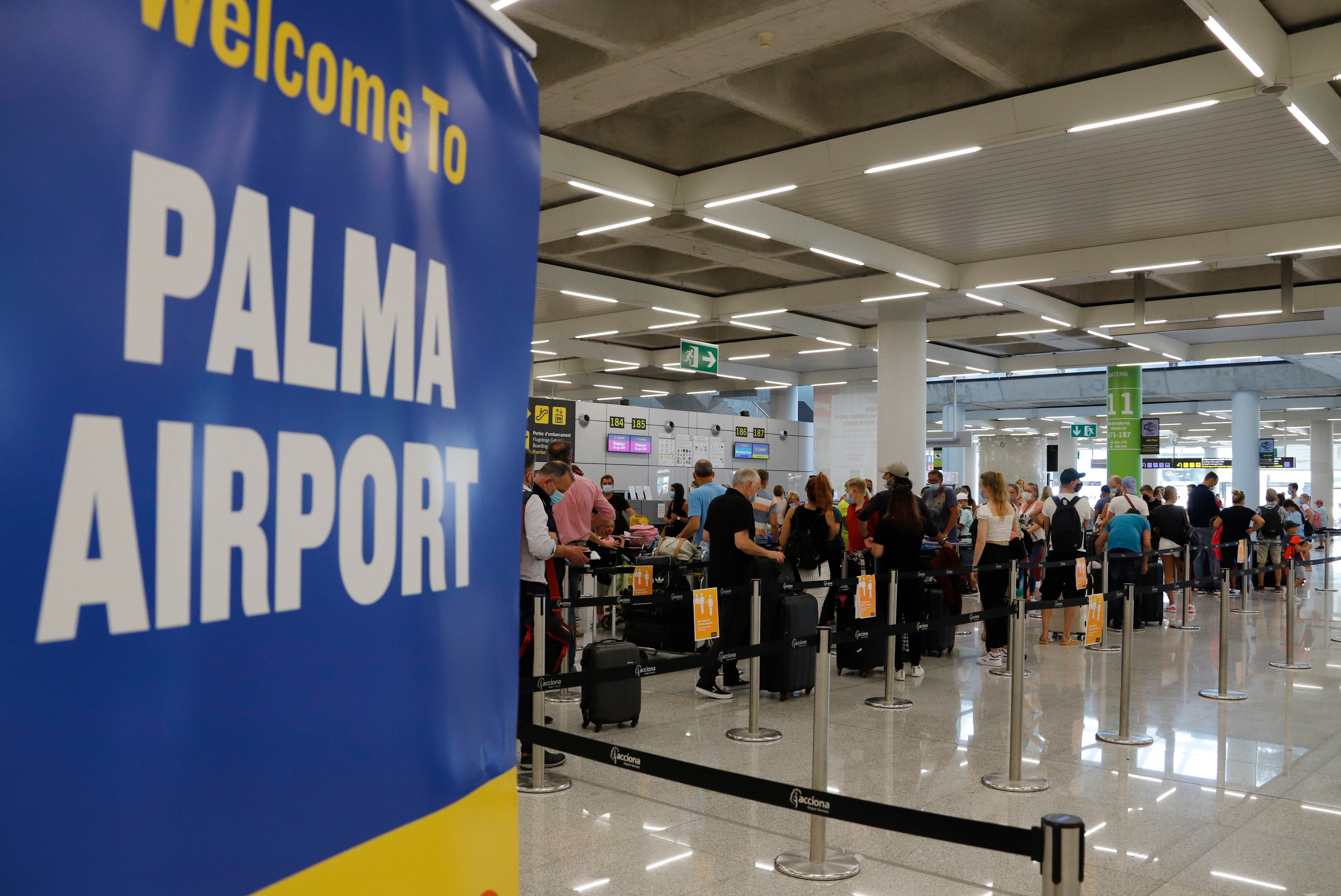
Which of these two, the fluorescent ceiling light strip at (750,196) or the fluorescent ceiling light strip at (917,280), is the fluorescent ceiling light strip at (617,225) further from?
the fluorescent ceiling light strip at (917,280)

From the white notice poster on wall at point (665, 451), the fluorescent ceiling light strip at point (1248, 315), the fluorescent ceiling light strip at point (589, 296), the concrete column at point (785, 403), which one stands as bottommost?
the white notice poster on wall at point (665, 451)

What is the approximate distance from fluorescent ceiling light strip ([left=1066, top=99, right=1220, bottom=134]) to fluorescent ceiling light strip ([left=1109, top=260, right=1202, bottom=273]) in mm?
4597

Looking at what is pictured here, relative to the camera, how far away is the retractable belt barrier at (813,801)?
2.23 m

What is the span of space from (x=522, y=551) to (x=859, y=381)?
20.3m

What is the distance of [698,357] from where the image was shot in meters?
17.2

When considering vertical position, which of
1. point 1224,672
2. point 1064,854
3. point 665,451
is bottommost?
point 1224,672

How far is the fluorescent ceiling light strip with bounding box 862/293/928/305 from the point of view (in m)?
14.0

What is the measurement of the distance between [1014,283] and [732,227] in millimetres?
4847

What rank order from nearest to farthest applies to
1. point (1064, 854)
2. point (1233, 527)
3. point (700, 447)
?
point (1064, 854), point (1233, 527), point (700, 447)

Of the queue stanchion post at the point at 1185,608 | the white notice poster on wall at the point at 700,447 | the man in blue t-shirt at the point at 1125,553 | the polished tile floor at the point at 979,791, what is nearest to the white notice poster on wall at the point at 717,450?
the white notice poster on wall at the point at 700,447

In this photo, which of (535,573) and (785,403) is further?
(785,403)

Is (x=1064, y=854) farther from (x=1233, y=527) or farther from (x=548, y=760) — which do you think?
(x=1233, y=527)

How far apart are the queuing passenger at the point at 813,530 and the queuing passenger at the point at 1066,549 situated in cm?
346

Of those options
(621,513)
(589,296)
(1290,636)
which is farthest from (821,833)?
(589,296)
